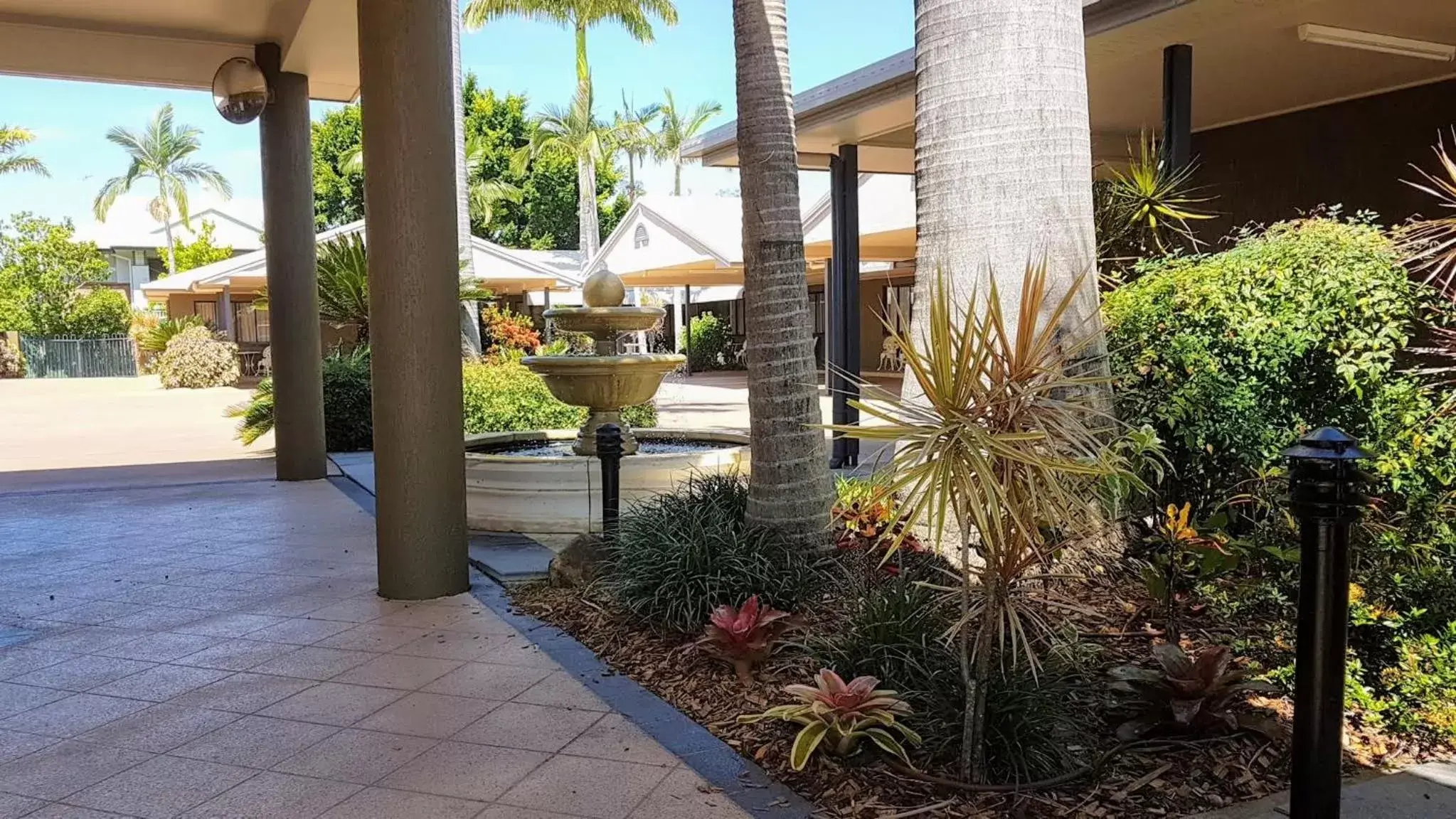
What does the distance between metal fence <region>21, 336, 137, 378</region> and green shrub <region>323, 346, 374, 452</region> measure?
24.9m

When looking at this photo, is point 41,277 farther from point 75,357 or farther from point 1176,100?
point 1176,100

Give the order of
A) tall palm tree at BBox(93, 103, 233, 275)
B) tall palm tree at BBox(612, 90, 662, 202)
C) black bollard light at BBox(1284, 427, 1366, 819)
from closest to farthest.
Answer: black bollard light at BBox(1284, 427, 1366, 819) → tall palm tree at BBox(612, 90, 662, 202) → tall palm tree at BBox(93, 103, 233, 275)

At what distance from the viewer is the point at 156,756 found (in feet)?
11.2

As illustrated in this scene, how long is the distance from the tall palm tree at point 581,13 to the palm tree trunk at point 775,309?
25158 mm

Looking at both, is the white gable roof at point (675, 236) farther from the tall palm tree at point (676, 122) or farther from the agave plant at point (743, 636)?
the tall palm tree at point (676, 122)

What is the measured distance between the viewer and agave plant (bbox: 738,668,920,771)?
119 inches

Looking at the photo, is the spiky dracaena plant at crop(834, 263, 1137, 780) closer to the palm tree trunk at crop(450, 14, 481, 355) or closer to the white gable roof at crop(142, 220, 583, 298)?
the palm tree trunk at crop(450, 14, 481, 355)

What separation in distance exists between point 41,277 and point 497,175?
52.1ft

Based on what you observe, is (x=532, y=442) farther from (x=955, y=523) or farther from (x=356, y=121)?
(x=356, y=121)

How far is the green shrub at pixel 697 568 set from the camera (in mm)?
4426

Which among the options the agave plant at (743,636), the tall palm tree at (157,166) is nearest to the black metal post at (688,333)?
the agave plant at (743,636)

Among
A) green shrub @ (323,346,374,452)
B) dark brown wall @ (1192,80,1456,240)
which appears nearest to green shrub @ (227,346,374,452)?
green shrub @ (323,346,374,452)

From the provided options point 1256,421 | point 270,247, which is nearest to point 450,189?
point 1256,421

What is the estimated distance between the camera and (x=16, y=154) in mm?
36812
